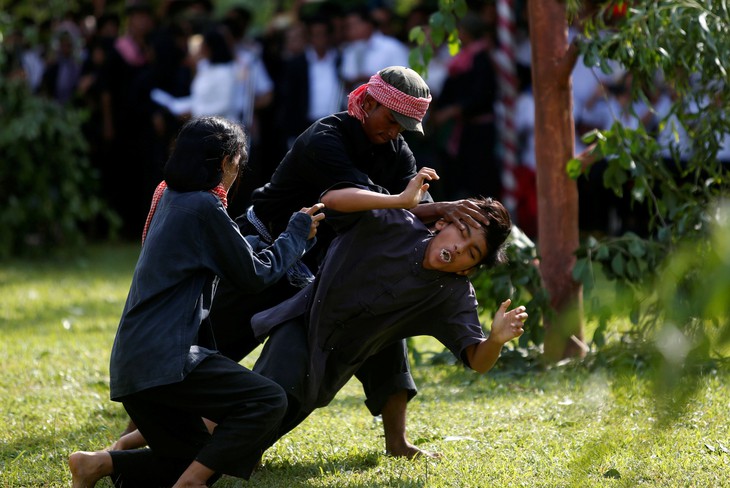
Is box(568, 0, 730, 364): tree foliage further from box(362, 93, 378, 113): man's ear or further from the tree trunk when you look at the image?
box(362, 93, 378, 113): man's ear

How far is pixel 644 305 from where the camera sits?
1.59 m

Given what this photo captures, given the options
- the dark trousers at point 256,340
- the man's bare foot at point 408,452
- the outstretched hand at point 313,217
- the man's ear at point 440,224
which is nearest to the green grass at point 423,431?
the man's bare foot at point 408,452

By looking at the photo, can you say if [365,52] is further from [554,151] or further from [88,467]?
[88,467]

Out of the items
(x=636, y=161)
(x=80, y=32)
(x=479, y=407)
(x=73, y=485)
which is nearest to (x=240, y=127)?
(x=73, y=485)

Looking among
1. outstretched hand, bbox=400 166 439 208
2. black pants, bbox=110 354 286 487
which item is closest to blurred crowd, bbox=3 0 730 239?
outstretched hand, bbox=400 166 439 208

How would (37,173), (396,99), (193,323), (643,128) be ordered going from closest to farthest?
(193,323)
(396,99)
(643,128)
(37,173)

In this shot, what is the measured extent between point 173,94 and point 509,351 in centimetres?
667

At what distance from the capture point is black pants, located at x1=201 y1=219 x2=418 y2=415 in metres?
4.15

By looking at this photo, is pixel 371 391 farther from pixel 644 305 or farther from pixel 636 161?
pixel 644 305

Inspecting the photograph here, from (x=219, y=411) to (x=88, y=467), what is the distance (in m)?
0.52

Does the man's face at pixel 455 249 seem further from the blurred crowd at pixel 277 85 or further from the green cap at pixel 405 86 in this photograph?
the blurred crowd at pixel 277 85

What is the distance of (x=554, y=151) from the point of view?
19.0ft

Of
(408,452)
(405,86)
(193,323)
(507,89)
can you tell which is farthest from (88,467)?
(507,89)

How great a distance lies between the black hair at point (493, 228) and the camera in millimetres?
3727
